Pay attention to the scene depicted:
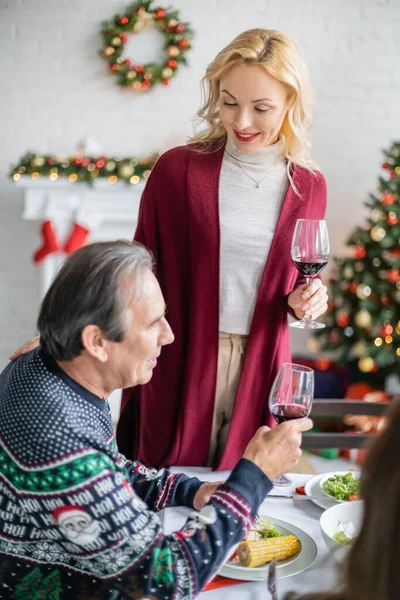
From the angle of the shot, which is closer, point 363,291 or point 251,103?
point 251,103

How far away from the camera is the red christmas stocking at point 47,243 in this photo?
3996mm

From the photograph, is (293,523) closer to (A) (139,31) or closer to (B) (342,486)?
(B) (342,486)

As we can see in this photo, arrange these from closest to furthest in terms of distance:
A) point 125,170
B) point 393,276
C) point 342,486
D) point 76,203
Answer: point 342,486
point 393,276
point 125,170
point 76,203

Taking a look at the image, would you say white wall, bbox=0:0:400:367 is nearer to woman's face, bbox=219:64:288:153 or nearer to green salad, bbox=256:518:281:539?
woman's face, bbox=219:64:288:153

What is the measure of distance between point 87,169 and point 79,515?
9.98 feet

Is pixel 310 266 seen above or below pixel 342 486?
above

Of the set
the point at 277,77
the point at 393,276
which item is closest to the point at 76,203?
the point at 393,276

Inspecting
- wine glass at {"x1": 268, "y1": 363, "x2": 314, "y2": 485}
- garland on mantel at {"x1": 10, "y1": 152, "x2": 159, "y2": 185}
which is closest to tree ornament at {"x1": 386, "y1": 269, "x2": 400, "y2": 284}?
garland on mantel at {"x1": 10, "y1": 152, "x2": 159, "y2": 185}

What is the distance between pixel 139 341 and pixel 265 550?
1.38 feet

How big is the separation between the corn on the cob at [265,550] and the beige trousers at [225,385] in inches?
25.1

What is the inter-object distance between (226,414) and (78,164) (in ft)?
7.75

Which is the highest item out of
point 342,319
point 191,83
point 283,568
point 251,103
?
point 191,83

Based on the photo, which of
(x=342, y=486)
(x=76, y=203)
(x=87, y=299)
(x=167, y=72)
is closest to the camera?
(x=87, y=299)

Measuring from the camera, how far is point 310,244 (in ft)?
5.50
